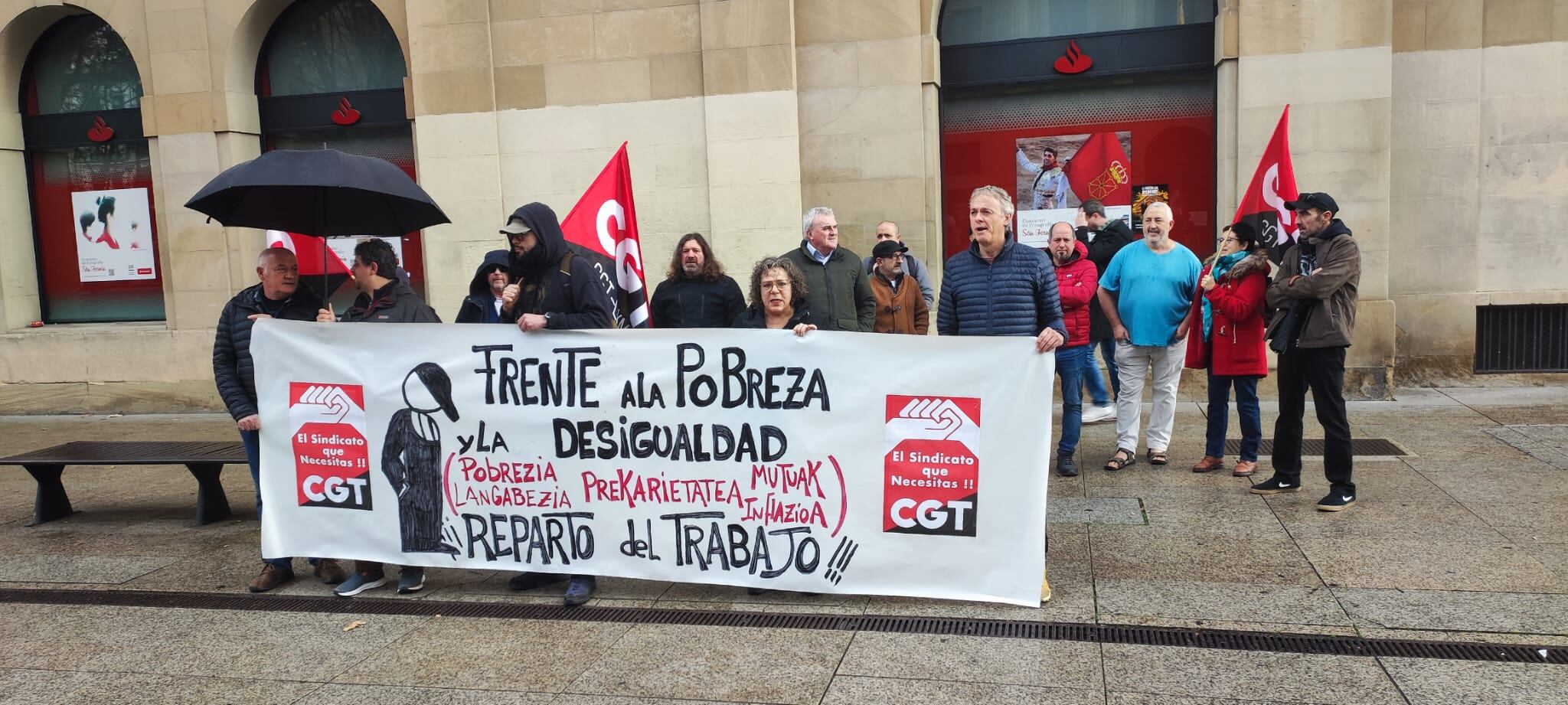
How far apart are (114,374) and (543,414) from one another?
9.24 m

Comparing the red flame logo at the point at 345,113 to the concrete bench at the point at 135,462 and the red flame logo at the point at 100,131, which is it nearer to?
the red flame logo at the point at 100,131

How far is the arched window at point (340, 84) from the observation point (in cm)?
1179

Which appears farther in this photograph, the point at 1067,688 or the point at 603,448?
the point at 603,448

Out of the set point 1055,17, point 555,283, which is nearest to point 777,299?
point 555,283

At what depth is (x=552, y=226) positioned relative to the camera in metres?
5.28

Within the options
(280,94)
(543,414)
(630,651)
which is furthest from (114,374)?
(630,651)

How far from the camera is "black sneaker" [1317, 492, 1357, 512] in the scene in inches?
238

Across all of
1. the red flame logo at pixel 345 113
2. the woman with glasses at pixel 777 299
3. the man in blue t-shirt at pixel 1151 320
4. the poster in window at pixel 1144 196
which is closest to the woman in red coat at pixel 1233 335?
the man in blue t-shirt at pixel 1151 320

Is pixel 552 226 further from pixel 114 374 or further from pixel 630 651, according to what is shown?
pixel 114 374

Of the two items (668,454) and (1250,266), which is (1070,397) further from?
(668,454)

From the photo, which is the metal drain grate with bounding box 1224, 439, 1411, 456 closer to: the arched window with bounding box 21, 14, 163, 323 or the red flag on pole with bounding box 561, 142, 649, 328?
the red flag on pole with bounding box 561, 142, 649, 328

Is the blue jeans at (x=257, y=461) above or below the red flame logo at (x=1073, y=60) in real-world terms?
below

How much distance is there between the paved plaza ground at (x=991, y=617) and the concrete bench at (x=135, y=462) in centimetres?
25

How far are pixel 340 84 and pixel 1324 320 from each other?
10.3m
